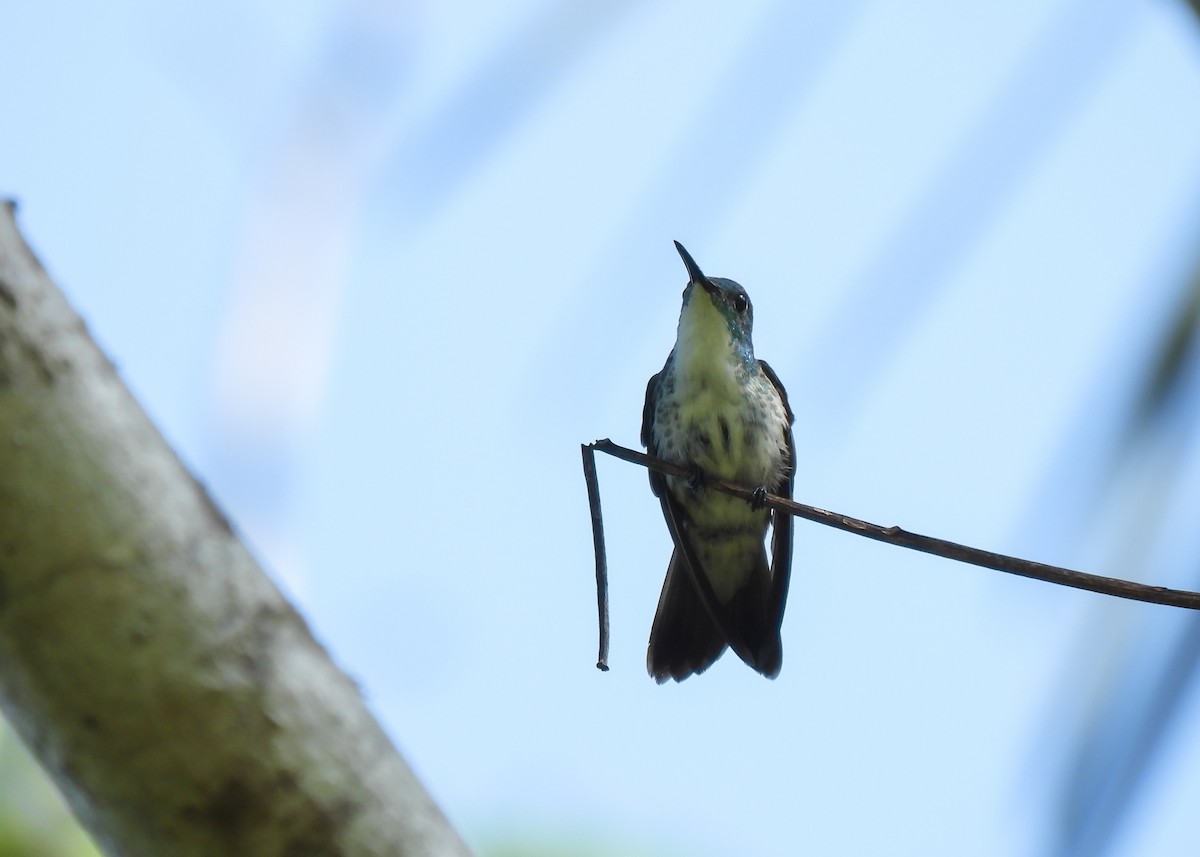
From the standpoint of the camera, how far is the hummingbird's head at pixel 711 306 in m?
4.44

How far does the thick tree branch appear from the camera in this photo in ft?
2.84

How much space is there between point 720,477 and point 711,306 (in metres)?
0.78

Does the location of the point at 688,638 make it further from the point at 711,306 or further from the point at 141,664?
the point at 141,664

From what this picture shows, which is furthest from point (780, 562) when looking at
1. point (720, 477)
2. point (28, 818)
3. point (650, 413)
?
point (28, 818)

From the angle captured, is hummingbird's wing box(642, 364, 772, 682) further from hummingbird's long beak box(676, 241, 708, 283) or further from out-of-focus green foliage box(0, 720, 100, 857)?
out-of-focus green foliage box(0, 720, 100, 857)

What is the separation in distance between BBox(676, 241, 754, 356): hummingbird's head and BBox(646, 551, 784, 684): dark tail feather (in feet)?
2.82

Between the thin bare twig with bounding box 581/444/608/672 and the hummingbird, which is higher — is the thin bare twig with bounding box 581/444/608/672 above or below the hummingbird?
below

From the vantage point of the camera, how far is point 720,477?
13.2ft

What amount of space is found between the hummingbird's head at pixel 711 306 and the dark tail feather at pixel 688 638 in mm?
858

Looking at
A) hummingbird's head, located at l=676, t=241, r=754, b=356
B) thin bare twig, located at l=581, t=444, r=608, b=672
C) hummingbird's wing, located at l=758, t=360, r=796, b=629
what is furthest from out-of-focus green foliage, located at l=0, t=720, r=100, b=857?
hummingbird's head, located at l=676, t=241, r=754, b=356

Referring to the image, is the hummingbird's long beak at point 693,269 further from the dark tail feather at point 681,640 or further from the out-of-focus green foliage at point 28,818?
the out-of-focus green foliage at point 28,818

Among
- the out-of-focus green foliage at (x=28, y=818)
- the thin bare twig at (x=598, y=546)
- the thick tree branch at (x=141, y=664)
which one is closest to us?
the thick tree branch at (x=141, y=664)

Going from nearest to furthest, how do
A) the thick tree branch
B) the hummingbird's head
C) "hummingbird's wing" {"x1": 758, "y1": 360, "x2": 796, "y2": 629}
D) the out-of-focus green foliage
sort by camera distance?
the thick tree branch, the out-of-focus green foliage, "hummingbird's wing" {"x1": 758, "y1": 360, "x2": 796, "y2": 629}, the hummingbird's head

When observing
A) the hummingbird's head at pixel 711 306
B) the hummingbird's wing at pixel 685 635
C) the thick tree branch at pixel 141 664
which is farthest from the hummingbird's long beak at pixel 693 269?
the thick tree branch at pixel 141 664
